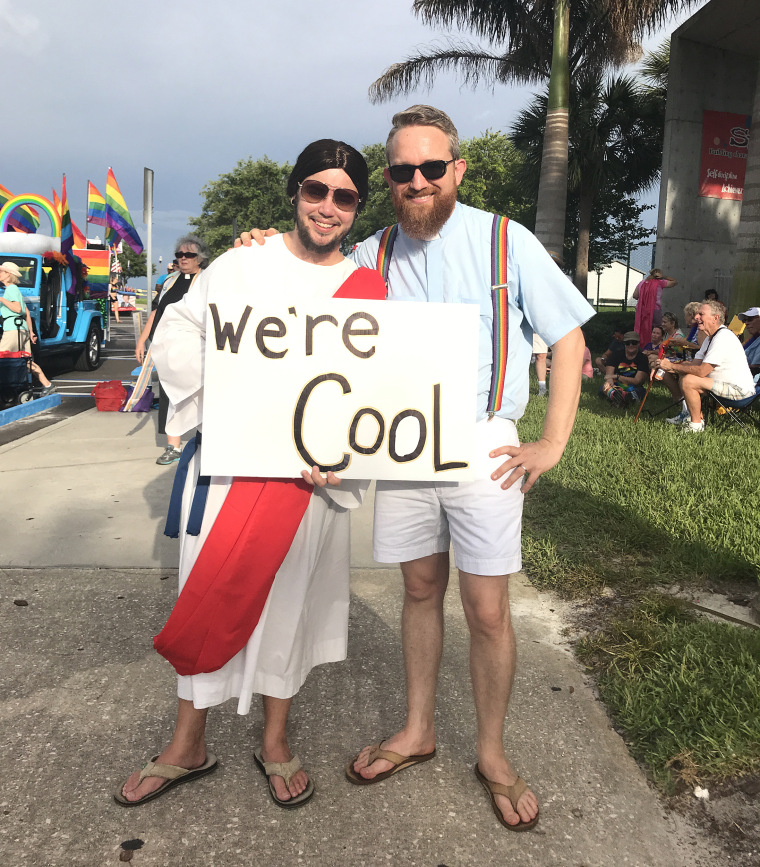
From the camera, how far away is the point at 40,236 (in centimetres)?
1341

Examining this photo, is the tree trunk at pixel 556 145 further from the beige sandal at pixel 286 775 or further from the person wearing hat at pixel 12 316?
the beige sandal at pixel 286 775

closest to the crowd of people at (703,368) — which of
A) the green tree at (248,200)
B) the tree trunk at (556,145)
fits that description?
the tree trunk at (556,145)

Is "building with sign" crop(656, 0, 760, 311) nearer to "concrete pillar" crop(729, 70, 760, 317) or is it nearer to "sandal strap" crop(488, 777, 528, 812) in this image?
"concrete pillar" crop(729, 70, 760, 317)

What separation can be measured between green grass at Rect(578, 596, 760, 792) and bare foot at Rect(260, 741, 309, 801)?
1126 millimetres

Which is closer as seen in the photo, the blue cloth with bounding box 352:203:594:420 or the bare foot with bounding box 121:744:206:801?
the blue cloth with bounding box 352:203:594:420

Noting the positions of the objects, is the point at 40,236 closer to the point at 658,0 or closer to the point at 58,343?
the point at 58,343

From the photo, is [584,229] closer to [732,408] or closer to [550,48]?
[550,48]

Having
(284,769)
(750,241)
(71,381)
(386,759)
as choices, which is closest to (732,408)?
(750,241)

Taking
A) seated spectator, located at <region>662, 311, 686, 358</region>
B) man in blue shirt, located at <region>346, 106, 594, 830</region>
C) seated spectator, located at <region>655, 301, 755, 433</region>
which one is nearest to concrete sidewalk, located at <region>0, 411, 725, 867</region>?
man in blue shirt, located at <region>346, 106, 594, 830</region>

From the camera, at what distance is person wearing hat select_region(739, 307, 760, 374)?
828 cm

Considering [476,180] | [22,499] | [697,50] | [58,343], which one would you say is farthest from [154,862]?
[476,180]

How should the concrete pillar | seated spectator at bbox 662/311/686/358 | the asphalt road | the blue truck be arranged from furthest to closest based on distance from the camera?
the blue truck < the concrete pillar < seated spectator at bbox 662/311/686/358 < the asphalt road

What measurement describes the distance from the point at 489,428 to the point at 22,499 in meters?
4.37

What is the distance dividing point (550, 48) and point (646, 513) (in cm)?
1462
